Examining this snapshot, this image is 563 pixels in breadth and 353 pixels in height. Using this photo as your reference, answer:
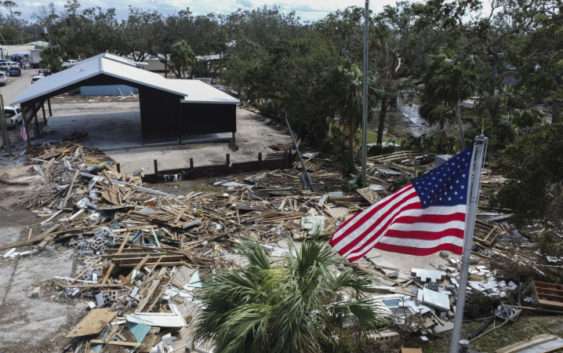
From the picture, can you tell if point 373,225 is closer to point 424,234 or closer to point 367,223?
point 367,223

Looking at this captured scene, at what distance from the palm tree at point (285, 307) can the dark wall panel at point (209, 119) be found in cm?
2319

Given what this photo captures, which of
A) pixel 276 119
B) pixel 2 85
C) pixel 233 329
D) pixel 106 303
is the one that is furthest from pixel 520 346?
pixel 2 85

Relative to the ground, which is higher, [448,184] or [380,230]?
[448,184]

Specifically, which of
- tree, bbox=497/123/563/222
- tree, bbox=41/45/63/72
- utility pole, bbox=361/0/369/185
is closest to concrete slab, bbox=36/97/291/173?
utility pole, bbox=361/0/369/185

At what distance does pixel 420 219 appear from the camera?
6.31m

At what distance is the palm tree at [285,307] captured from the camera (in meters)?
5.70

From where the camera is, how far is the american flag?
19.8ft

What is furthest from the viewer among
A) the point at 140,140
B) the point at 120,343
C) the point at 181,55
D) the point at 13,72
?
the point at 13,72

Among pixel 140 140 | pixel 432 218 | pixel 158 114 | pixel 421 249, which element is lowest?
pixel 140 140

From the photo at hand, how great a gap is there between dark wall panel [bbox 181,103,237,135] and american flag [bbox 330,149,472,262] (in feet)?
76.0

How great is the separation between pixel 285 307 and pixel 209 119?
24698 mm

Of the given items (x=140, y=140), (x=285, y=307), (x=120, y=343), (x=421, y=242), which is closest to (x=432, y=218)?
(x=421, y=242)

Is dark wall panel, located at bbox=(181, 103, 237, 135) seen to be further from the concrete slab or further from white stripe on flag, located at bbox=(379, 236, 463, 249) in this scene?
white stripe on flag, located at bbox=(379, 236, 463, 249)

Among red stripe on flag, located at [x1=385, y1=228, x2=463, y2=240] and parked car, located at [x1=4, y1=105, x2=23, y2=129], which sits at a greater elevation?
red stripe on flag, located at [x1=385, y1=228, x2=463, y2=240]
